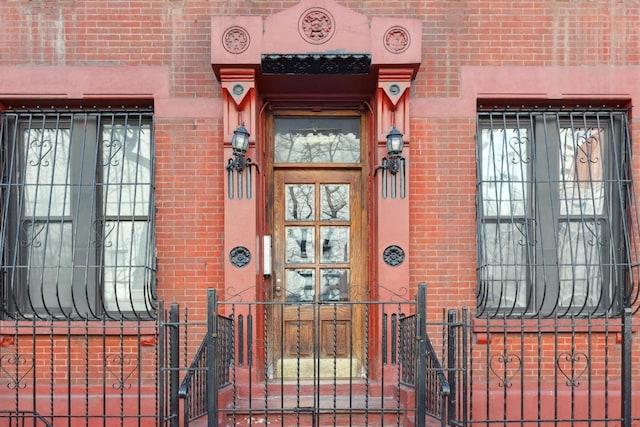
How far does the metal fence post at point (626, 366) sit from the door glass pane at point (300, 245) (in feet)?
10.5

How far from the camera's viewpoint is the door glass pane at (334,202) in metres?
7.84

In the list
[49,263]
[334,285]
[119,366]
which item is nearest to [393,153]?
[334,285]

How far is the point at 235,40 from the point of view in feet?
23.5

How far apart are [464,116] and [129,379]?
175 inches

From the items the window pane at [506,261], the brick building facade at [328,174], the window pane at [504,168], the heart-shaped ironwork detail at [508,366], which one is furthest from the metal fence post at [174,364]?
the window pane at [504,168]

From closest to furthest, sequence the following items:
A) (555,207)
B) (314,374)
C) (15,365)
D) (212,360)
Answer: (212,360)
(314,374)
(15,365)
(555,207)

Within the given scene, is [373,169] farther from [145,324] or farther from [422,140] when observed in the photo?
[145,324]

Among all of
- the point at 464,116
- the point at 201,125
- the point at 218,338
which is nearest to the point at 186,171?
the point at 201,125

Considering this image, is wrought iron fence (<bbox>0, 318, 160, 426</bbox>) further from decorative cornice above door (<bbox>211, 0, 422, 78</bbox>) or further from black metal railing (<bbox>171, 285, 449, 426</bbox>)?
decorative cornice above door (<bbox>211, 0, 422, 78</bbox>)

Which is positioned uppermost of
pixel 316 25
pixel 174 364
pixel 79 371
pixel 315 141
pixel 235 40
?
pixel 316 25

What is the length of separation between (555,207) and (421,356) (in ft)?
9.00

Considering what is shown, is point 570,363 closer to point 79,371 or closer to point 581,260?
Result: point 581,260

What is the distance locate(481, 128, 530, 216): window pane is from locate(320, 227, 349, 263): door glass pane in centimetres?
155

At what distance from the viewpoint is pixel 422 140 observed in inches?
294
